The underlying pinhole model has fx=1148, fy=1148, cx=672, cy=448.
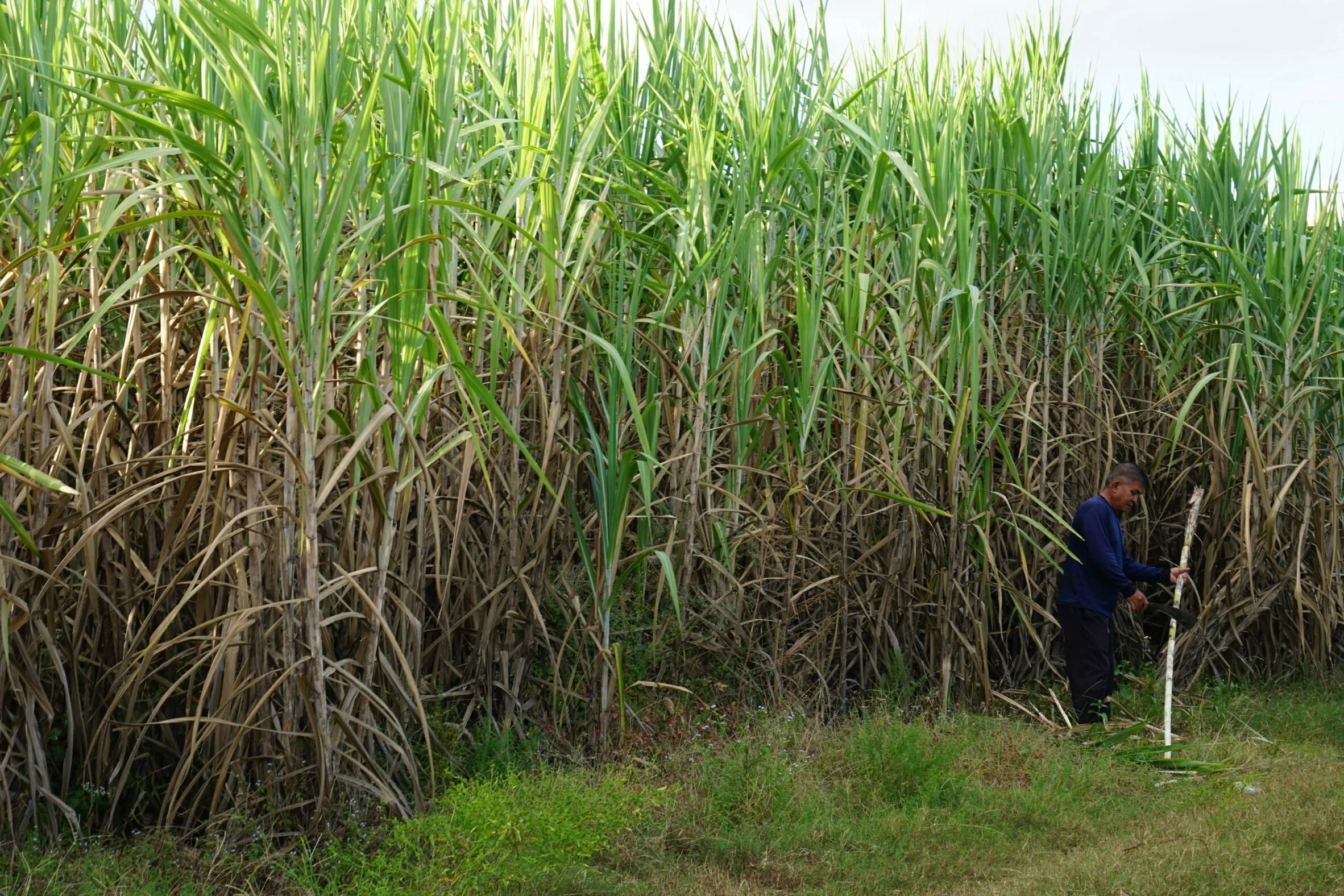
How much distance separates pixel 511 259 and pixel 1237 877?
8.57 ft

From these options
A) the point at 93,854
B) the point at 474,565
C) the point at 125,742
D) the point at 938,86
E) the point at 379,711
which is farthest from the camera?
the point at 938,86

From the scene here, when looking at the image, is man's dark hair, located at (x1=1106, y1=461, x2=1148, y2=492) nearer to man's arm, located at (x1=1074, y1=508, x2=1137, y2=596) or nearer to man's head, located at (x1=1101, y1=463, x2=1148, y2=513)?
man's head, located at (x1=1101, y1=463, x2=1148, y2=513)

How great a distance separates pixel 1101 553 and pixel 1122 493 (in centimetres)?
29

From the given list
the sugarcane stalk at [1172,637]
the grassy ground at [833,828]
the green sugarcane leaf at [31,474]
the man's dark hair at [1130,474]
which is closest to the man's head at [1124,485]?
the man's dark hair at [1130,474]

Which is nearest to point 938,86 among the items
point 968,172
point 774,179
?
point 968,172

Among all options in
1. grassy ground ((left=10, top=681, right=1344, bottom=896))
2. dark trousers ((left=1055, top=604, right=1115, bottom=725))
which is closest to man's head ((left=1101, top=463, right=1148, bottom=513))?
dark trousers ((left=1055, top=604, right=1115, bottom=725))

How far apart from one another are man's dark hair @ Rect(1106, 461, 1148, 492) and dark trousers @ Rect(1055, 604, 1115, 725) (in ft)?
1.81

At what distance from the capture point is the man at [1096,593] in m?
4.61

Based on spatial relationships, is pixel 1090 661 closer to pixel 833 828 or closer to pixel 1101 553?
pixel 1101 553

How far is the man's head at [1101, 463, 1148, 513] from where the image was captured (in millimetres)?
4668

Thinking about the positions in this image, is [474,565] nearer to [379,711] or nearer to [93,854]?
[379,711]

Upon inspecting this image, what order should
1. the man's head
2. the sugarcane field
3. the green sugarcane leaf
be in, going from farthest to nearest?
the man's head < the sugarcane field < the green sugarcane leaf

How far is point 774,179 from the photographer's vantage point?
394 cm

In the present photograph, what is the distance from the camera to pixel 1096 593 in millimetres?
4645
